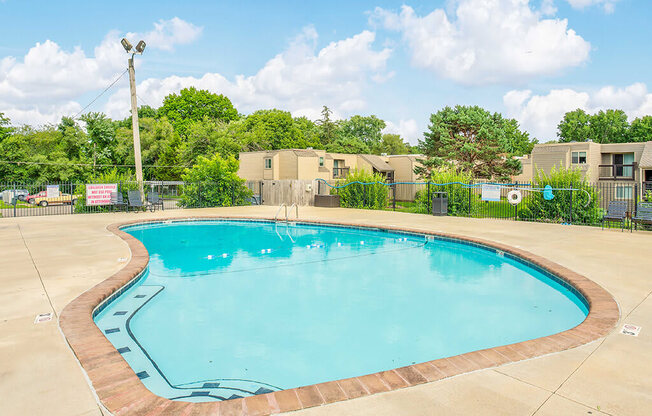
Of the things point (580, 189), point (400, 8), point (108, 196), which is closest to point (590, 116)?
point (400, 8)

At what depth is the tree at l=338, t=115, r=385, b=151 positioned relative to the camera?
6944 cm

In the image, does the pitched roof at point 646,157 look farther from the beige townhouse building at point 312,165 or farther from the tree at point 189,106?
the tree at point 189,106

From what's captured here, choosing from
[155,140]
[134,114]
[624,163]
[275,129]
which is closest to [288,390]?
[134,114]

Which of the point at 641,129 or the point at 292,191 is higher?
the point at 641,129

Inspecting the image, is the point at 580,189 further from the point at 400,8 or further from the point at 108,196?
the point at 108,196

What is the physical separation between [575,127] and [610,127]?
14.9ft

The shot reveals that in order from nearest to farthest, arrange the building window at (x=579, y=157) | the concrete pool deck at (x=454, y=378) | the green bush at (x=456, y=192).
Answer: the concrete pool deck at (x=454, y=378) → the green bush at (x=456, y=192) → the building window at (x=579, y=157)

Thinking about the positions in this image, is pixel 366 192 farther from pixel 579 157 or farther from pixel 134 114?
pixel 579 157

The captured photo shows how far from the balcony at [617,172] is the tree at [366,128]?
4166 centimetres

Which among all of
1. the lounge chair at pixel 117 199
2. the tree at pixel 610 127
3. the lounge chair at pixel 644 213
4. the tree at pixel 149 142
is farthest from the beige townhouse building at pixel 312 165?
the tree at pixel 610 127

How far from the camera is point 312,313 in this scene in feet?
19.5

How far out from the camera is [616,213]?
11367 millimetres

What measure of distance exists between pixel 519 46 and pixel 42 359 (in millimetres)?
17627

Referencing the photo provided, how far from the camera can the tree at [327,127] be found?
65.1 metres
